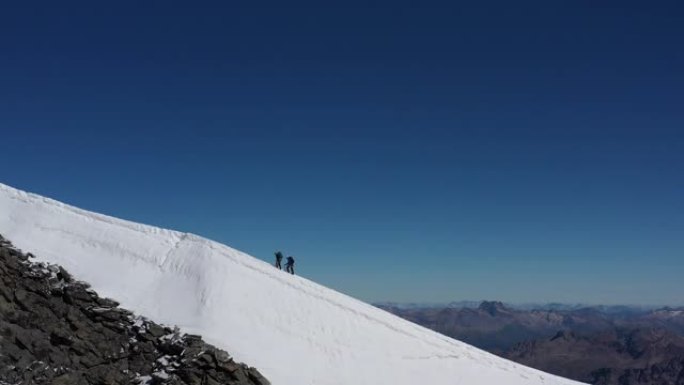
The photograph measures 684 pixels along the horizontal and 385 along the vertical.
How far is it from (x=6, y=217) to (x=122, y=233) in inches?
250

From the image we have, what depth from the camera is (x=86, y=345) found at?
20.9 metres

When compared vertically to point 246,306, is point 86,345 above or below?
below

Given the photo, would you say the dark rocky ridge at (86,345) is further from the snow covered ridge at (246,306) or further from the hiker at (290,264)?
the hiker at (290,264)

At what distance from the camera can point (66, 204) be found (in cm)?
3184

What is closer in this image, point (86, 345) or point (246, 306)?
point (86, 345)

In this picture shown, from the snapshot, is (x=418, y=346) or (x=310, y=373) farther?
(x=418, y=346)

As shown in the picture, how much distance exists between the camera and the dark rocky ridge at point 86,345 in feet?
64.9

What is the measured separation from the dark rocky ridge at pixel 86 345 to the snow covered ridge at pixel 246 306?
38.2 inches

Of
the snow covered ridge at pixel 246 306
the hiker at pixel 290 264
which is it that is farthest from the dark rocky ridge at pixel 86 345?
the hiker at pixel 290 264

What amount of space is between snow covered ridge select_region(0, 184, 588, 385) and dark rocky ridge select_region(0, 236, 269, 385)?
0.97 metres

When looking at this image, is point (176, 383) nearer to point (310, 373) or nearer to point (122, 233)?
point (310, 373)

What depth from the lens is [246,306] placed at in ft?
85.3

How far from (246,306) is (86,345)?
7408 millimetres

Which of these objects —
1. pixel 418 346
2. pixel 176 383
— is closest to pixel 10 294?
pixel 176 383
